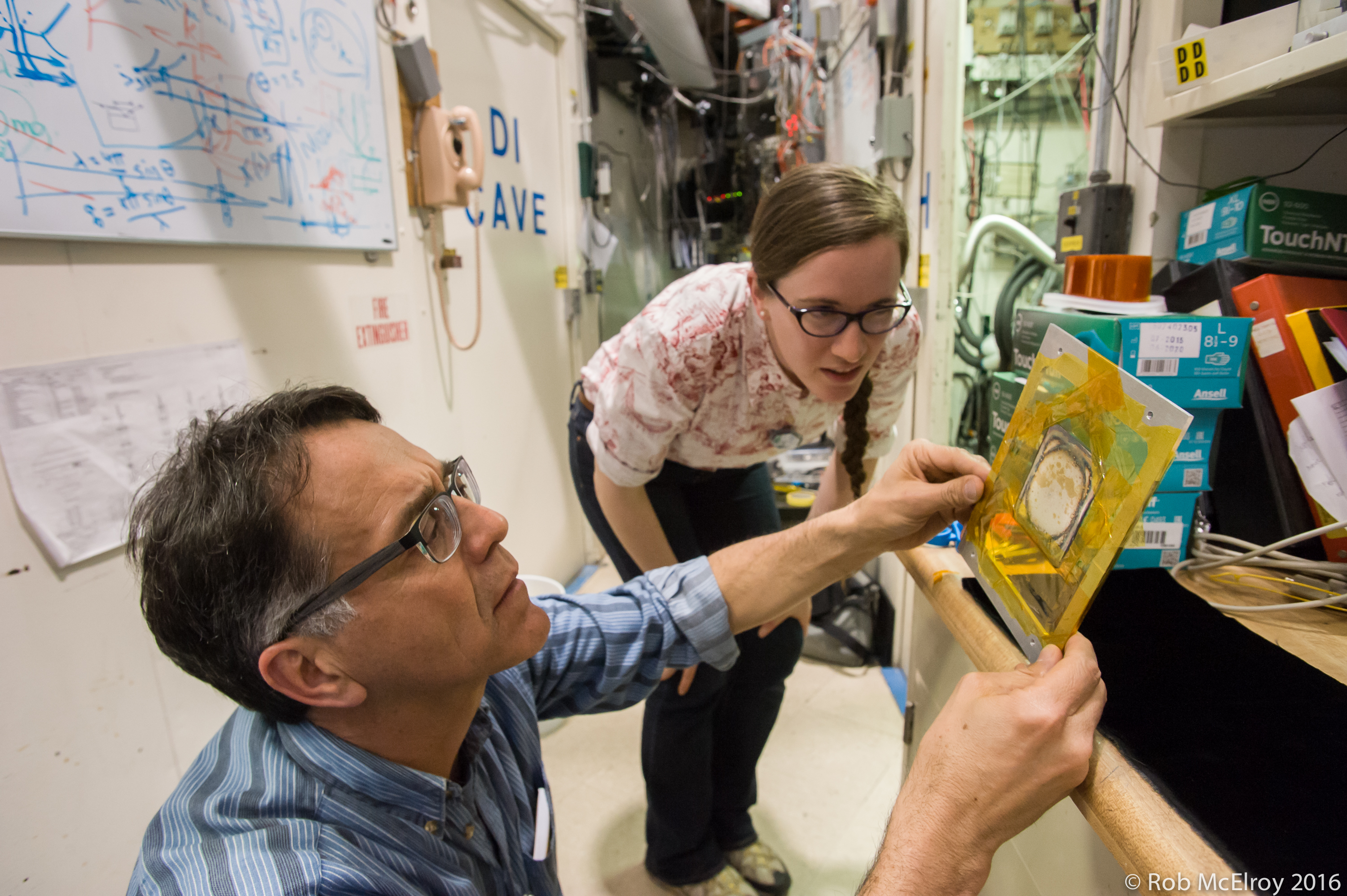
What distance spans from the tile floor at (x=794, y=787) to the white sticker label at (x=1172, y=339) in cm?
105

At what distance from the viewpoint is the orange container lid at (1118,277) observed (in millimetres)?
954

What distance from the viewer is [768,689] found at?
133 cm

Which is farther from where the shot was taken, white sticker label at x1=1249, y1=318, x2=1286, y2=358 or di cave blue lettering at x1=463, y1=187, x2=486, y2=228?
di cave blue lettering at x1=463, y1=187, x2=486, y2=228

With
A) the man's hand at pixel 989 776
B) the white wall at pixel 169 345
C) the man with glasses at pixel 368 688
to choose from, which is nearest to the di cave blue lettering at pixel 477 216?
the white wall at pixel 169 345

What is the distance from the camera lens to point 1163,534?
84 centimetres

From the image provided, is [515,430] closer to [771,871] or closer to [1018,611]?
[771,871]

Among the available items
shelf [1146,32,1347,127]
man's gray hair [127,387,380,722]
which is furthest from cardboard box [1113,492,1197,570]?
man's gray hair [127,387,380,722]

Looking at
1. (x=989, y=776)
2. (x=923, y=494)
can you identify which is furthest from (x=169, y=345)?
(x=989, y=776)

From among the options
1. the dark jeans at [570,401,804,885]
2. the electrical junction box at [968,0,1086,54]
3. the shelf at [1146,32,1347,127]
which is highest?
the electrical junction box at [968,0,1086,54]

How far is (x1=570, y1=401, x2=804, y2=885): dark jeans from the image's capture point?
1.26 m

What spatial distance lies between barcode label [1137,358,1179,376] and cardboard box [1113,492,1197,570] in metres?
0.15

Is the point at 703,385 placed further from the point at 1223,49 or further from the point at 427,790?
the point at 1223,49

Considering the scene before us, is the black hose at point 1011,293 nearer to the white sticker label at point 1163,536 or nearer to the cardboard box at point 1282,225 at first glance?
the cardboard box at point 1282,225

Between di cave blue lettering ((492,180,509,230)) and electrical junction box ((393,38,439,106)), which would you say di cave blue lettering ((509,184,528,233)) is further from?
electrical junction box ((393,38,439,106))
